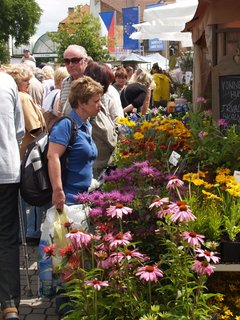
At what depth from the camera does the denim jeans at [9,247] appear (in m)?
3.75

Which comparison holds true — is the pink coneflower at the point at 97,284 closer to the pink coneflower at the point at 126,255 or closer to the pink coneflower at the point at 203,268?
the pink coneflower at the point at 126,255

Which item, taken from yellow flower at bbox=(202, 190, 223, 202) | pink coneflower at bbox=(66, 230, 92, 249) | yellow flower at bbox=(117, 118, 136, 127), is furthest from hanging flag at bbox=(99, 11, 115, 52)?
pink coneflower at bbox=(66, 230, 92, 249)

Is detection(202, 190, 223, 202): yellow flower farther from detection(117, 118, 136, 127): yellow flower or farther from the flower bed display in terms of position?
detection(117, 118, 136, 127): yellow flower

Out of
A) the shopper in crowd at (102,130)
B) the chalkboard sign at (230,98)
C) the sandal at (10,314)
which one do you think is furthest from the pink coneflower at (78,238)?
the chalkboard sign at (230,98)

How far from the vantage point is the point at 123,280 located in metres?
2.59

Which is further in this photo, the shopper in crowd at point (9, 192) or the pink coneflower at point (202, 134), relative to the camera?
the pink coneflower at point (202, 134)

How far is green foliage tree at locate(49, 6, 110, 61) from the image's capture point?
34375mm

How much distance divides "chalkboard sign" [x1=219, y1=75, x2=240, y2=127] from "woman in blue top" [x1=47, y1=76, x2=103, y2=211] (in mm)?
1558

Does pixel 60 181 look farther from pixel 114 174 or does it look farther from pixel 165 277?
pixel 165 277

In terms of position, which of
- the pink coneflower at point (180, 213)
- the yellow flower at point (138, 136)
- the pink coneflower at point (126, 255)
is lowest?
the pink coneflower at point (126, 255)

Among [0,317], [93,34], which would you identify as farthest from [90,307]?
[93,34]

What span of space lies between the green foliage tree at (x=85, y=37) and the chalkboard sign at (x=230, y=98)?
1117 inches

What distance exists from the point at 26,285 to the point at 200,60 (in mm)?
3026

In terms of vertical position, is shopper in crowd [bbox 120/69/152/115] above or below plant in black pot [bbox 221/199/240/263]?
above
